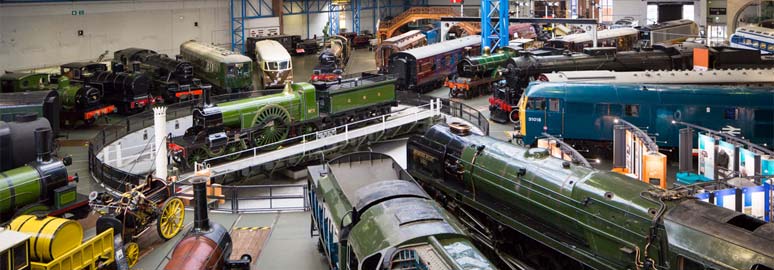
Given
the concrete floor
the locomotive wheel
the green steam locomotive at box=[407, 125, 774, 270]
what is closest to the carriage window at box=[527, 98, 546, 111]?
the concrete floor

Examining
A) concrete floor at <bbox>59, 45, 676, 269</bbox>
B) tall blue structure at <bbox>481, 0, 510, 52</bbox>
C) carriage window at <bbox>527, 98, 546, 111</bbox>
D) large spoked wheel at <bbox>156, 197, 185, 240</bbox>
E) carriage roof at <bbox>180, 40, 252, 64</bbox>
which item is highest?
tall blue structure at <bbox>481, 0, 510, 52</bbox>

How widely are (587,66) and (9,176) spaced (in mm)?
25481

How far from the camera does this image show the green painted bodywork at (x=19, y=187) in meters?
16.4

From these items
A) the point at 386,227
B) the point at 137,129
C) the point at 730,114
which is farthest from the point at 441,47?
the point at 386,227

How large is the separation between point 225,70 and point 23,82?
402 inches

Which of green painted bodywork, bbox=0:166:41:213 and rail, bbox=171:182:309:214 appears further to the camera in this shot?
rail, bbox=171:182:309:214

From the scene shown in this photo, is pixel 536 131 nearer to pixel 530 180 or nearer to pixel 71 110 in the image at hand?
pixel 530 180

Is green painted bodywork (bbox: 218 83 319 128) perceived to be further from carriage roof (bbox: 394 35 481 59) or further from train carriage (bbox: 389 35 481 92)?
carriage roof (bbox: 394 35 481 59)

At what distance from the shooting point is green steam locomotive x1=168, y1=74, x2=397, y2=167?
26289mm

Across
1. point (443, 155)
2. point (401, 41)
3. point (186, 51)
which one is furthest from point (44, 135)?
point (401, 41)

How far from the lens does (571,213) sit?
14.6 m

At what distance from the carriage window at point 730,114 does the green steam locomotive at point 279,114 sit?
14.4m

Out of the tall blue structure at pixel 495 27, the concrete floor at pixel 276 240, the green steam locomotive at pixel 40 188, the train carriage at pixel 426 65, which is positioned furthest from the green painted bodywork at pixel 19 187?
the tall blue structure at pixel 495 27

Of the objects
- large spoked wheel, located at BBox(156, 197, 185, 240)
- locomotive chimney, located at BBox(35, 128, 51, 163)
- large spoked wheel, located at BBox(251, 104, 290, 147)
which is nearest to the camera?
locomotive chimney, located at BBox(35, 128, 51, 163)
